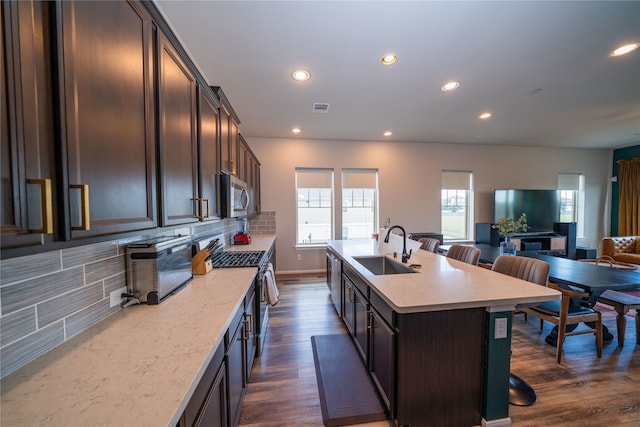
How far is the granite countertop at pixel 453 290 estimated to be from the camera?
4.39ft

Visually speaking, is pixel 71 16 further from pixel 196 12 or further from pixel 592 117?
pixel 592 117

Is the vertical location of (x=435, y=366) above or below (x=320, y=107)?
below

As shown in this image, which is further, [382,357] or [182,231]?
[182,231]

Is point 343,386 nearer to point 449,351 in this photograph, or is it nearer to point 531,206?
point 449,351

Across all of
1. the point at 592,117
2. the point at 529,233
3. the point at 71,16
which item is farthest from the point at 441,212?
the point at 71,16

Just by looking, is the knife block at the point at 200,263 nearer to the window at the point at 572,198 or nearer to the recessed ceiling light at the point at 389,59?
the recessed ceiling light at the point at 389,59

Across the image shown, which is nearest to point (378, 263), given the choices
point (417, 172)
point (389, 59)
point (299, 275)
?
point (389, 59)

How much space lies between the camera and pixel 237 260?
2.28 metres

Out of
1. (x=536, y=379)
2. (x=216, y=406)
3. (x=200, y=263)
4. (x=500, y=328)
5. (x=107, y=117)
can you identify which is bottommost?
(x=536, y=379)

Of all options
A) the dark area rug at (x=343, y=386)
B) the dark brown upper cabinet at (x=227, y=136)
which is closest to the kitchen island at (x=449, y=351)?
the dark area rug at (x=343, y=386)

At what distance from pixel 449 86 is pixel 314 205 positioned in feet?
10.3

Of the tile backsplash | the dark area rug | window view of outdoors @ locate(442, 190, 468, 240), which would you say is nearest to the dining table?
the dark area rug

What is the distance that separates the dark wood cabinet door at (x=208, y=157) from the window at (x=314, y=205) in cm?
305

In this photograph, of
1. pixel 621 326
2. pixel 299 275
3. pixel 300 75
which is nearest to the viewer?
pixel 621 326
